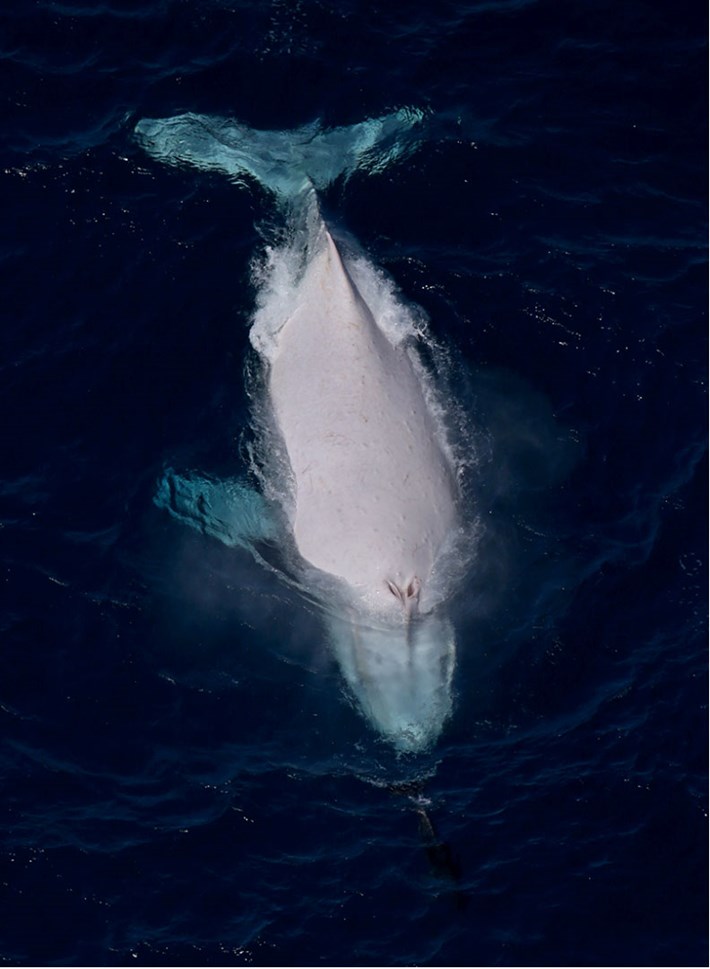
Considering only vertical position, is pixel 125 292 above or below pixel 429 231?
below

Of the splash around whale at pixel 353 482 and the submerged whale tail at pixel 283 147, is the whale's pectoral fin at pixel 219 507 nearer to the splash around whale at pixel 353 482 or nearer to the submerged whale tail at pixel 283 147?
the splash around whale at pixel 353 482

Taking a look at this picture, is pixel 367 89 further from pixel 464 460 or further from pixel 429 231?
pixel 464 460

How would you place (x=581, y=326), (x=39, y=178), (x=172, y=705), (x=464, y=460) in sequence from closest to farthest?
(x=172, y=705)
(x=464, y=460)
(x=581, y=326)
(x=39, y=178)

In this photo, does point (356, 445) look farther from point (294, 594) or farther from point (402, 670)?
point (402, 670)

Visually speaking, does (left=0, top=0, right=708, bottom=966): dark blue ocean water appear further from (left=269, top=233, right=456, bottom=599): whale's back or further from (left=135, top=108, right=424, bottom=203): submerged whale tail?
(left=269, top=233, right=456, bottom=599): whale's back

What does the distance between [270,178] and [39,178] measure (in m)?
6.71

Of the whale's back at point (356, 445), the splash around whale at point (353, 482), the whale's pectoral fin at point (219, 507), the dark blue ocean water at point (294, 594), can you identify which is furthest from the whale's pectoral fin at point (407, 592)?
the whale's pectoral fin at point (219, 507)

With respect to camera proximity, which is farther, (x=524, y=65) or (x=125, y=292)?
(x=524, y=65)

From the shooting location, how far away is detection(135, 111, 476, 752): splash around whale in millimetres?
35875

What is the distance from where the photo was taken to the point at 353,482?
37.1 meters

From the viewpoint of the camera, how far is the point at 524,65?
46969 millimetres

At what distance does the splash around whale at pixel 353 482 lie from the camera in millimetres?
35875

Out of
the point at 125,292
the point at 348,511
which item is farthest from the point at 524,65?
the point at 348,511

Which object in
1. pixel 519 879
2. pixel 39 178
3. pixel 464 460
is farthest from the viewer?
pixel 39 178
